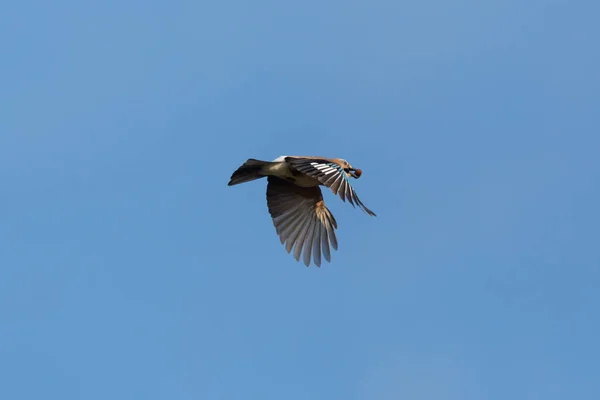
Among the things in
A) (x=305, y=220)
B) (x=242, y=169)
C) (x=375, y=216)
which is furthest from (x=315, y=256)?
(x=375, y=216)

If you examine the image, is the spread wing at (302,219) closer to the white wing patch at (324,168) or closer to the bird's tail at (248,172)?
the bird's tail at (248,172)

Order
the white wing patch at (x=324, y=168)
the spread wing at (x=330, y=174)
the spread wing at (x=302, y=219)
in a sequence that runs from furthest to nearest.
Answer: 1. the spread wing at (x=302, y=219)
2. the white wing patch at (x=324, y=168)
3. the spread wing at (x=330, y=174)

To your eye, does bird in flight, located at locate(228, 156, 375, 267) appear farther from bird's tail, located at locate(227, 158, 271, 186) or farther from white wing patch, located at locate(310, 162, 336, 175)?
white wing patch, located at locate(310, 162, 336, 175)

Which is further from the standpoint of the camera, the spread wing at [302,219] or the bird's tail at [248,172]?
the spread wing at [302,219]

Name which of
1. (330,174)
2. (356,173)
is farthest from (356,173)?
(330,174)

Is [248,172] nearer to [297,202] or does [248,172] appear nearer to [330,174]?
[297,202]

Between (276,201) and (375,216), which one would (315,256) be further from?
(375,216)

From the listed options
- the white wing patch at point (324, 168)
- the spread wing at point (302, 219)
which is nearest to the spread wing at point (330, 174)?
the white wing patch at point (324, 168)
